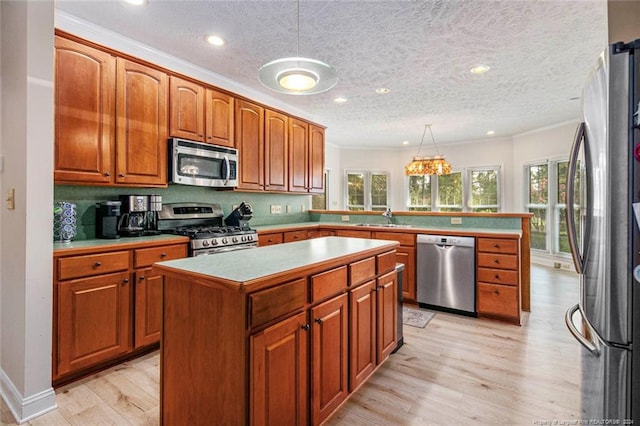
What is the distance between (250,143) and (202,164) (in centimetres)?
76

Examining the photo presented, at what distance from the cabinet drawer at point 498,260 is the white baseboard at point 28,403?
3642 millimetres

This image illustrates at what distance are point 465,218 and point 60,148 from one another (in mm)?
4106

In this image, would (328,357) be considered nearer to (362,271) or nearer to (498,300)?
(362,271)

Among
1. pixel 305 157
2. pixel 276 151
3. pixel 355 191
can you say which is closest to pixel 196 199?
pixel 276 151

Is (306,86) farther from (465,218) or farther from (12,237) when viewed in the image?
(465,218)

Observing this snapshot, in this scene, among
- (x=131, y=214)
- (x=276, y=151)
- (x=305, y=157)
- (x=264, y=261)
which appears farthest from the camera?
(x=305, y=157)

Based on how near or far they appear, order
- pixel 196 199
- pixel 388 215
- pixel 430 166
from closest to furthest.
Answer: pixel 196 199 < pixel 388 215 < pixel 430 166

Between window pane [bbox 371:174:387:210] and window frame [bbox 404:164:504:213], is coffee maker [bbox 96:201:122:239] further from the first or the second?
window frame [bbox 404:164:504:213]

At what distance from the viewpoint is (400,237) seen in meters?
3.83

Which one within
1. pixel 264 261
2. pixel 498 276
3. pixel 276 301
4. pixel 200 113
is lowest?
pixel 498 276

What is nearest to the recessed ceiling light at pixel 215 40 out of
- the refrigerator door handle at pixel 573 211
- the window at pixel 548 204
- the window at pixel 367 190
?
the refrigerator door handle at pixel 573 211

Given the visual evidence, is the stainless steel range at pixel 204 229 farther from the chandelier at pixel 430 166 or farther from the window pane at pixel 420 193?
the window pane at pixel 420 193

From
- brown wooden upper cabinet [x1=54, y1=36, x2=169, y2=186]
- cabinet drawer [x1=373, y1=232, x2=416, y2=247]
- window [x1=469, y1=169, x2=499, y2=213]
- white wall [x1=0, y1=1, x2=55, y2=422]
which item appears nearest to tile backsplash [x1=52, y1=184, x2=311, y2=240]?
brown wooden upper cabinet [x1=54, y1=36, x2=169, y2=186]

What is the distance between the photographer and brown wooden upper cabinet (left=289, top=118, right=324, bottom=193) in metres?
4.48
